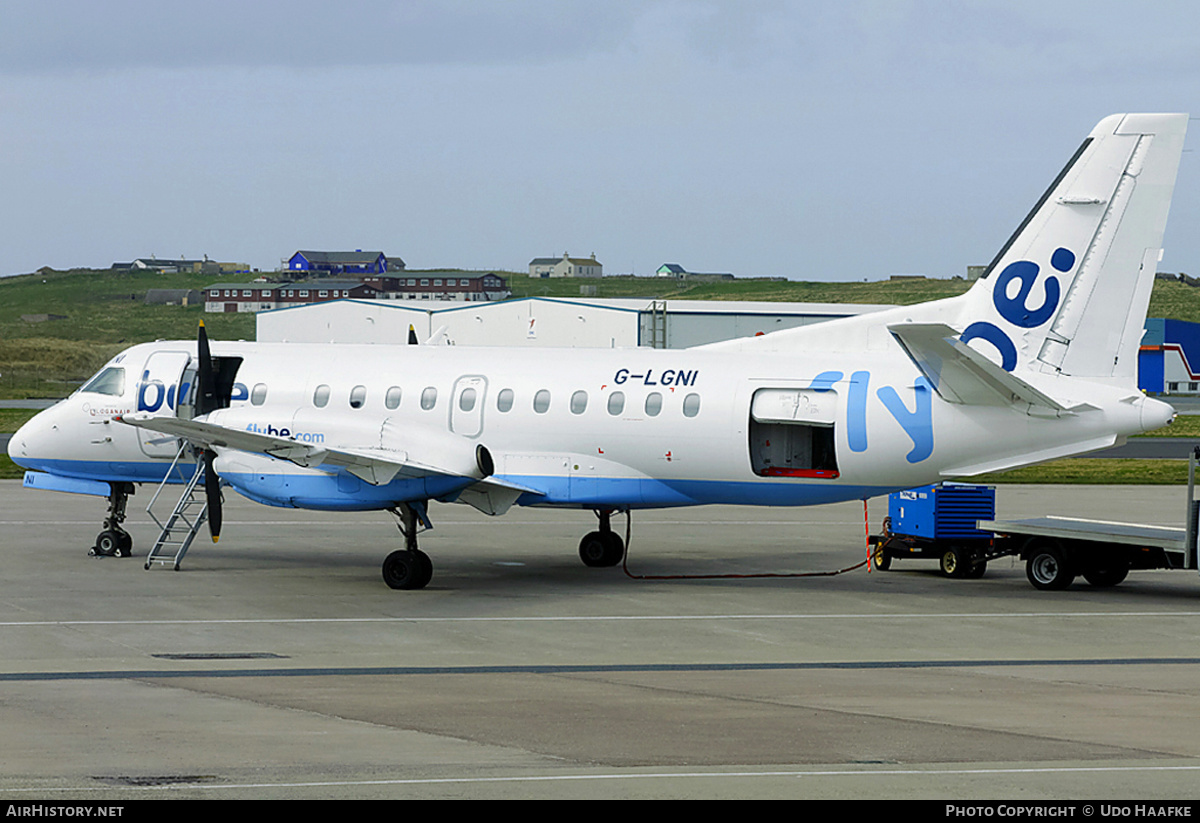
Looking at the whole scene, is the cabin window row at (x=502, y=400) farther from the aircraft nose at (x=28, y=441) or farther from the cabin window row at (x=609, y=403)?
the aircraft nose at (x=28, y=441)

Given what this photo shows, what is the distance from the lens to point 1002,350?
Result: 20484mm

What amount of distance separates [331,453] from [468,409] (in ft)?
10.3

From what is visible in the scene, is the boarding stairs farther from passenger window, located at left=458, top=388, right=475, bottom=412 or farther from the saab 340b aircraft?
passenger window, located at left=458, top=388, right=475, bottom=412

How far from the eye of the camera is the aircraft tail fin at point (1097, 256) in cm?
1984

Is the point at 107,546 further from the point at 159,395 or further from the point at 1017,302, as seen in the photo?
the point at 1017,302

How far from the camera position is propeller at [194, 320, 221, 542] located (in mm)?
20422

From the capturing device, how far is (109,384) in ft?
77.6

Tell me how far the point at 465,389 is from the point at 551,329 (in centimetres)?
4922

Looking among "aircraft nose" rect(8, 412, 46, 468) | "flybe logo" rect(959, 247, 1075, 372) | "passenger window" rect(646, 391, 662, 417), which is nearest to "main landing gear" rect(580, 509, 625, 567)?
"passenger window" rect(646, 391, 662, 417)

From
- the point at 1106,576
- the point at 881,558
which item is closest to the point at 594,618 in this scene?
the point at 881,558

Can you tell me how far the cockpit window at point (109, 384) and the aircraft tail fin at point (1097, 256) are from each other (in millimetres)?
14597

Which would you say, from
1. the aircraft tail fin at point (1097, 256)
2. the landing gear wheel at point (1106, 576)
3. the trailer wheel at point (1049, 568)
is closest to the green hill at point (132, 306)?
the trailer wheel at point (1049, 568)

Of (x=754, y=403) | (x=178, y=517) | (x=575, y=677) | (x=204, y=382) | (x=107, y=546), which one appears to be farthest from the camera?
(x=107, y=546)

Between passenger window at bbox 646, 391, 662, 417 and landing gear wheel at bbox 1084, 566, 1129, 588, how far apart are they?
7324 millimetres
